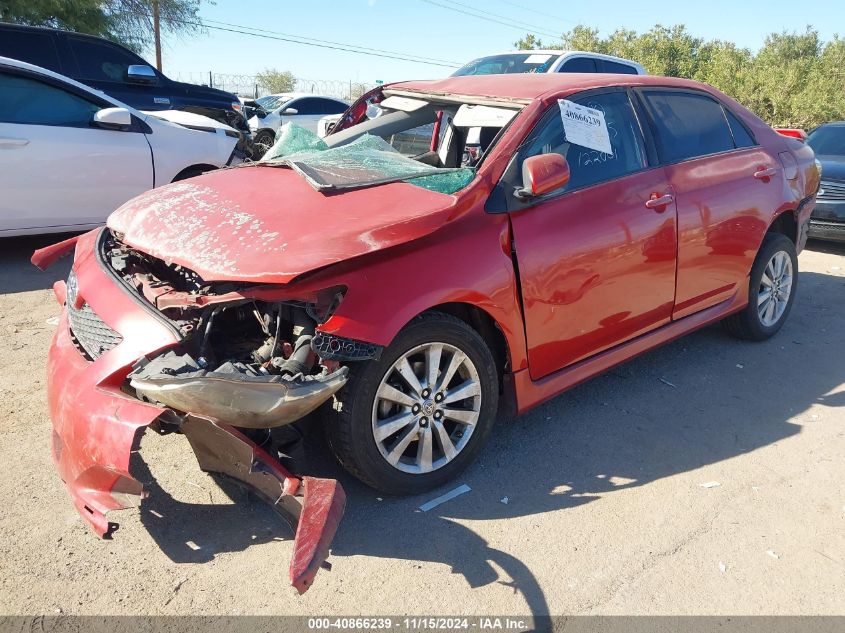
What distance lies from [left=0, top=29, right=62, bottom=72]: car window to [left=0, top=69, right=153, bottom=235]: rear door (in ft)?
8.04

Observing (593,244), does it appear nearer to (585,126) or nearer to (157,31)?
(585,126)

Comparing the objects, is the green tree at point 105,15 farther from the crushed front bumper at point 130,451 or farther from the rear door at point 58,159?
the crushed front bumper at point 130,451

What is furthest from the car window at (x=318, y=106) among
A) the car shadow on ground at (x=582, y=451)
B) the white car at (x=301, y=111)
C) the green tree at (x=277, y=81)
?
the green tree at (x=277, y=81)

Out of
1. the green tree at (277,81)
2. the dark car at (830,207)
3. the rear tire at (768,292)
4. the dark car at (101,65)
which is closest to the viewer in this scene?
the rear tire at (768,292)

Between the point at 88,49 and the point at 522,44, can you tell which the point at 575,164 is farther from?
the point at 522,44

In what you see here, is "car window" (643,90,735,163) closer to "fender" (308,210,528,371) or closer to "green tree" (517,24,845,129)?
"fender" (308,210,528,371)

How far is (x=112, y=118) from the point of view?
5.91 meters

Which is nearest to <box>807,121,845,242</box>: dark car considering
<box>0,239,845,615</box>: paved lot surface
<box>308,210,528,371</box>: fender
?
<box>0,239,845,615</box>: paved lot surface

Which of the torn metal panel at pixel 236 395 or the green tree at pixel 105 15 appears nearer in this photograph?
the torn metal panel at pixel 236 395

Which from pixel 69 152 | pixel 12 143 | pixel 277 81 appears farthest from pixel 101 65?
pixel 277 81

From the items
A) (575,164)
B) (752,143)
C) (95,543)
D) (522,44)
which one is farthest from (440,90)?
(522,44)

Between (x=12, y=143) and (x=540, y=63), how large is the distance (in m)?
6.35

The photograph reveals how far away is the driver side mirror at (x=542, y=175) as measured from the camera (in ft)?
10.00

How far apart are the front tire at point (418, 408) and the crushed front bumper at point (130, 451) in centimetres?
36
